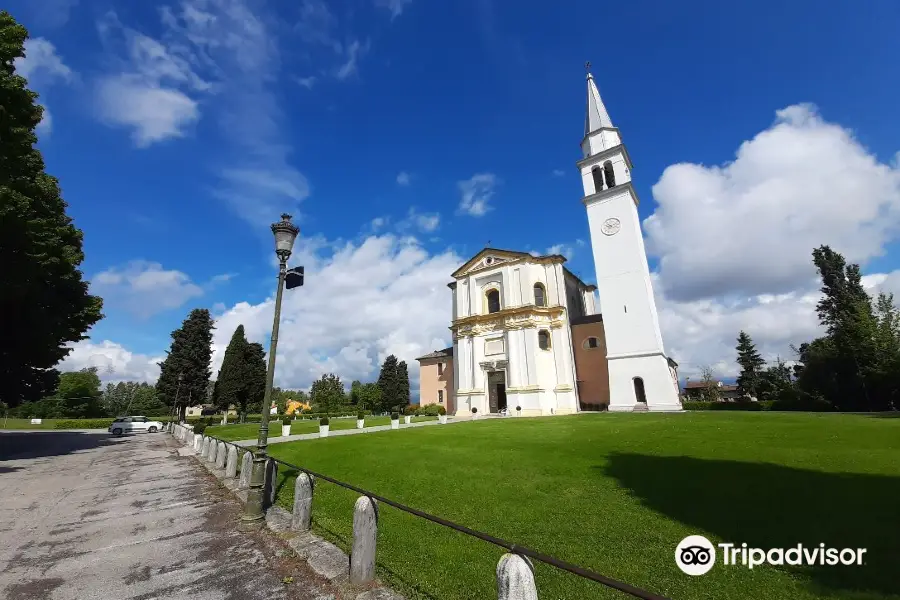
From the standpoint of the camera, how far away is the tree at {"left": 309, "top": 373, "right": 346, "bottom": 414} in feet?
223

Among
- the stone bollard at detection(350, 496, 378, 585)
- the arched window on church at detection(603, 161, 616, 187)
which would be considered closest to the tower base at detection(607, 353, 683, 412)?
the arched window on church at detection(603, 161, 616, 187)

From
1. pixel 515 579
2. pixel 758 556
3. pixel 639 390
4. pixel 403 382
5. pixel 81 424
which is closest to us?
pixel 515 579

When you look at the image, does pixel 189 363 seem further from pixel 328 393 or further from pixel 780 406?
pixel 780 406

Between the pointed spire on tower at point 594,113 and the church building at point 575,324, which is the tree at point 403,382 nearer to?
the church building at point 575,324

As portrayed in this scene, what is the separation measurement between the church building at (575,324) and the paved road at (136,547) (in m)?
28.0

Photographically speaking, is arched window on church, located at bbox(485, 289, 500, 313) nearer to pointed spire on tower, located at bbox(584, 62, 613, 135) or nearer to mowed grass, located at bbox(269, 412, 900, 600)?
pointed spire on tower, located at bbox(584, 62, 613, 135)

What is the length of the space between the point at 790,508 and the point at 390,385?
57.1 metres

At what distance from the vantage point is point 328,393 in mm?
69875

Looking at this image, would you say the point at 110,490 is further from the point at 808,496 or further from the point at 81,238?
the point at 81,238

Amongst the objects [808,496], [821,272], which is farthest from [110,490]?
[821,272]

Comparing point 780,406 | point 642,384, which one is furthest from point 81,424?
point 780,406

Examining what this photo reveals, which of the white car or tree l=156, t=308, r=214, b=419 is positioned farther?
tree l=156, t=308, r=214, b=419

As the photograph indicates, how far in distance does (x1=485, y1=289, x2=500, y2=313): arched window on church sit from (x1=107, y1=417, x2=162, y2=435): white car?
3457 cm

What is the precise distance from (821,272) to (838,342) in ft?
32.1
